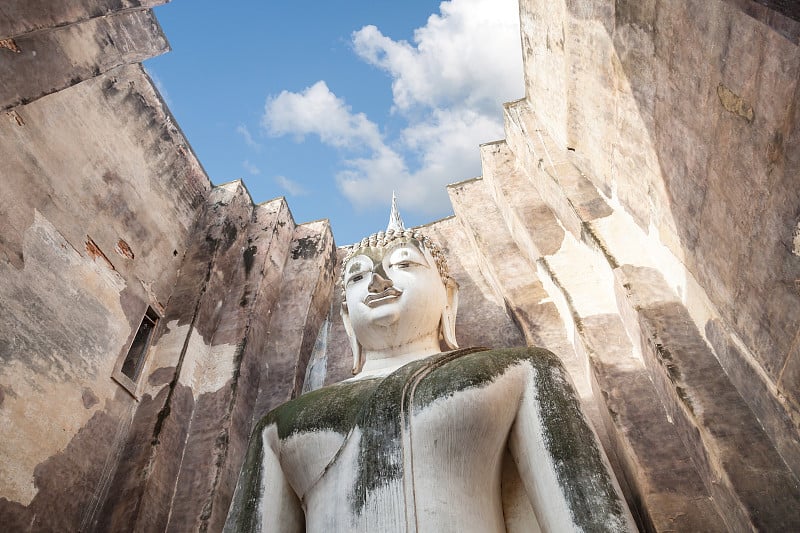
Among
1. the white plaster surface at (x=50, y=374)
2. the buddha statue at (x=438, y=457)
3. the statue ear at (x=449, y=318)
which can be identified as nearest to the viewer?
the buddha statue at (x=438, y=457)

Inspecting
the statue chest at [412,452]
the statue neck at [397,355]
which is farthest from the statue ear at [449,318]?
the statue chest at [412,452]

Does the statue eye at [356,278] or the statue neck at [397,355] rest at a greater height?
the statue eye at [356,278]

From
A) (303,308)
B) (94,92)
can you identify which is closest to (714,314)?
(303,308)

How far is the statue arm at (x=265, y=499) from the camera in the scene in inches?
111

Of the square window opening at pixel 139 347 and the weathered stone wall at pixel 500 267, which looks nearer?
the weathered stone wall at pixel 500 267

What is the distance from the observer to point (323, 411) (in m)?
3.02

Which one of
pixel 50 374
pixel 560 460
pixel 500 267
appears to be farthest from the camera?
pixel 500 267

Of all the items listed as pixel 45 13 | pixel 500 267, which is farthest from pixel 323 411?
pixel 45 13

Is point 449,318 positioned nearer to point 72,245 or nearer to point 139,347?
point 139,347

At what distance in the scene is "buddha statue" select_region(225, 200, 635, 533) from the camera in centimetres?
245

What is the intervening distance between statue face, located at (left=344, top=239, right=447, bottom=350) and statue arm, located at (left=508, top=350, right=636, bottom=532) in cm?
102

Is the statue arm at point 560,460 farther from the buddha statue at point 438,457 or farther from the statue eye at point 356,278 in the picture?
the statue eye at point 356,278

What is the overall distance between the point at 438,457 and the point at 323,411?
0.72 meters

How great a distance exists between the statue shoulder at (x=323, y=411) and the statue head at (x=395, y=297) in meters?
0.50
